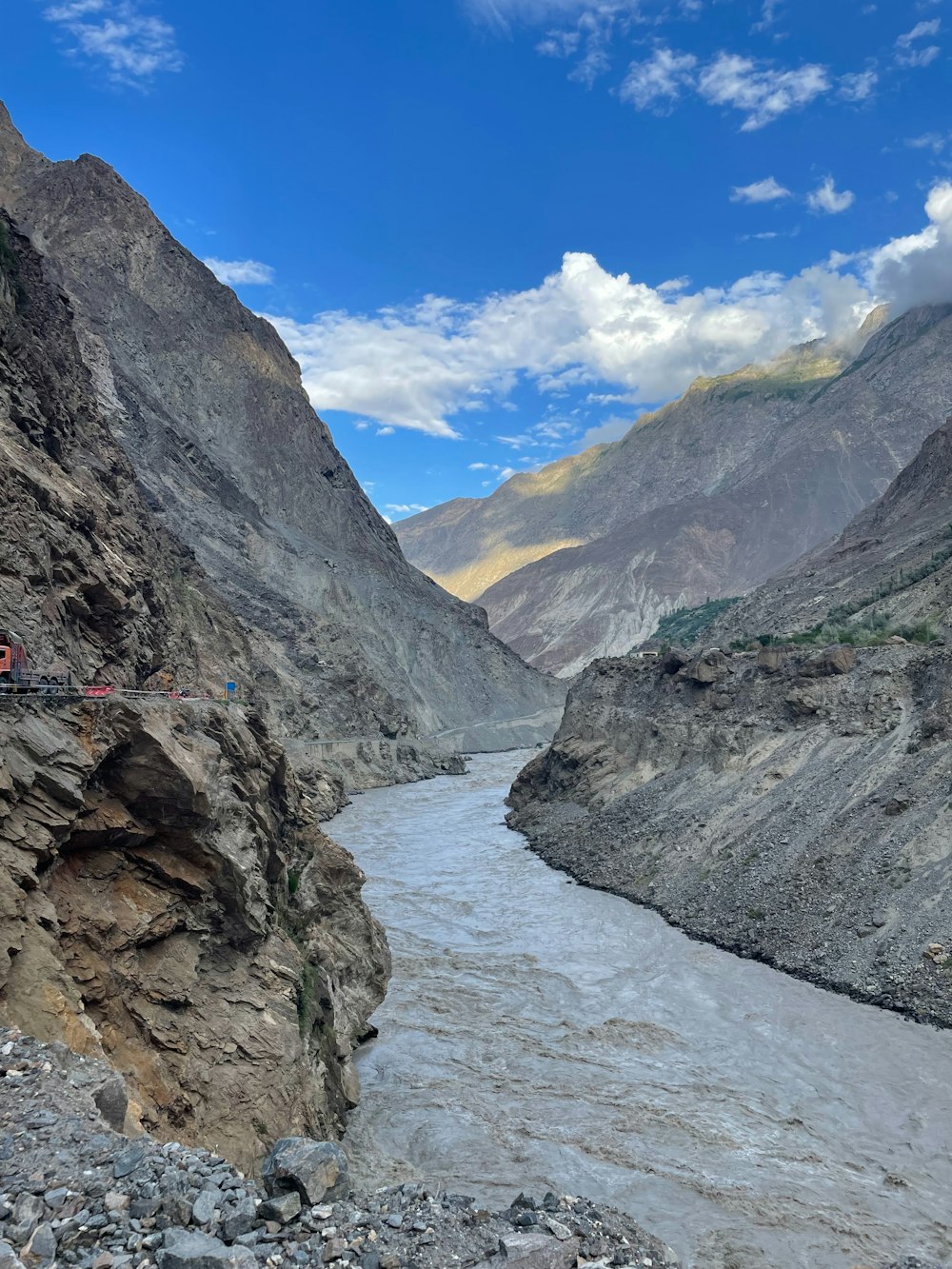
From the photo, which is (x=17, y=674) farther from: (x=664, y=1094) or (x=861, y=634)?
(x=861, y=634)

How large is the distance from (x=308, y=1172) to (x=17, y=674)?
767 cm

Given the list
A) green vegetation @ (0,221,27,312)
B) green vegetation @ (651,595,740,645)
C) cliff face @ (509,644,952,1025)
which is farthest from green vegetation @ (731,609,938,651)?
green vegetation @ (651,595,740,645)

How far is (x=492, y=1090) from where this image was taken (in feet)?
51.0

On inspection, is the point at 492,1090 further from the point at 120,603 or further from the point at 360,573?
the point at 360,573

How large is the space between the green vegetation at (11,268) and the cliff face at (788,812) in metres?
28.5

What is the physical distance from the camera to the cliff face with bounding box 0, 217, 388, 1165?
30.8 ft

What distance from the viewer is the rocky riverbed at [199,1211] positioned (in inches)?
216

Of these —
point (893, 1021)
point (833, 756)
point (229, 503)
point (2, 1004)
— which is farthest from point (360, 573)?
point (2, 1004)

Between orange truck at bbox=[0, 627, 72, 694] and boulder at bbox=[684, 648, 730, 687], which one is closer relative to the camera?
orange truck at bbox=[0, 627, 72, 694]

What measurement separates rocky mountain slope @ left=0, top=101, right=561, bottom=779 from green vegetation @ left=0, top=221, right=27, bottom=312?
35.3 meters

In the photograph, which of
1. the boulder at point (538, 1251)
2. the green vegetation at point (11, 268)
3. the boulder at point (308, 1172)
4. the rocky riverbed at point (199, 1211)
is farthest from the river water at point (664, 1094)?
the green vegetation at point (11, 268)

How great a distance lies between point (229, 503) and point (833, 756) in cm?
6579

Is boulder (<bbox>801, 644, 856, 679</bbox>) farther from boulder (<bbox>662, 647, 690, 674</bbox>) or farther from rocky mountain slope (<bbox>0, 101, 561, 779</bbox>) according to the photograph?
rocky mountain slope (<bbox>0, 101, 561, 779</bbox>)

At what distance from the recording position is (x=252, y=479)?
3561 inches
